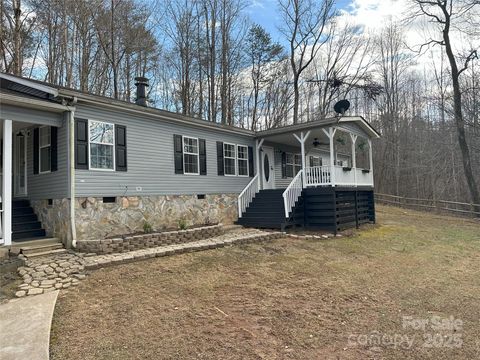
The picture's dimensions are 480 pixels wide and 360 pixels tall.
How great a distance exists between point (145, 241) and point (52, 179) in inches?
106

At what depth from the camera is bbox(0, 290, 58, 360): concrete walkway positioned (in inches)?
131

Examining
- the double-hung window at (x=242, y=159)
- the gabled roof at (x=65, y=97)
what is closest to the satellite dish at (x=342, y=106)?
the gabled roof at (x=65, y=97)

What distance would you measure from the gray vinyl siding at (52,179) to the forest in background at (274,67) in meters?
8.07

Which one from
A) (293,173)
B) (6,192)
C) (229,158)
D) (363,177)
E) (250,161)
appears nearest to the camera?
(6,192)

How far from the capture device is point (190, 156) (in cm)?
1082

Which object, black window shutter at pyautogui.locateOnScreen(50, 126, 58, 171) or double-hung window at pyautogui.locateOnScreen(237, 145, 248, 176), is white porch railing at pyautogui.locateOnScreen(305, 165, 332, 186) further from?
black window shutter at pyautogui.locateOnScreen(50, 126, 58, 171)

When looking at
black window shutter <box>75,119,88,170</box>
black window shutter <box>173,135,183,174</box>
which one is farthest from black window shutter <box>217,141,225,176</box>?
black window shutter <box>75,119,88,170</box>

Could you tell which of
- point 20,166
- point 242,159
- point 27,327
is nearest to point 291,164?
point 242,159

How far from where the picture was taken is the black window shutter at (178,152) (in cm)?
1026

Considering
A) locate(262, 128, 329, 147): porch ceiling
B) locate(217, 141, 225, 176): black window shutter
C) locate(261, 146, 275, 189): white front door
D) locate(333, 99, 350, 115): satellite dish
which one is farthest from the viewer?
locate(261, 146, 275, 189): white front door

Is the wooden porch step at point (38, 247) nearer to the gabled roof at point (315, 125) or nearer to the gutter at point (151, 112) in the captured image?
the gutter at point (151, 112)

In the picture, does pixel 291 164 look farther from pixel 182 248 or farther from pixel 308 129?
pixel 182 248

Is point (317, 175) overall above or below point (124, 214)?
above

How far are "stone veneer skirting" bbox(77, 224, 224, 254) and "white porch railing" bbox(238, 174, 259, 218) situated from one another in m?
2.34
